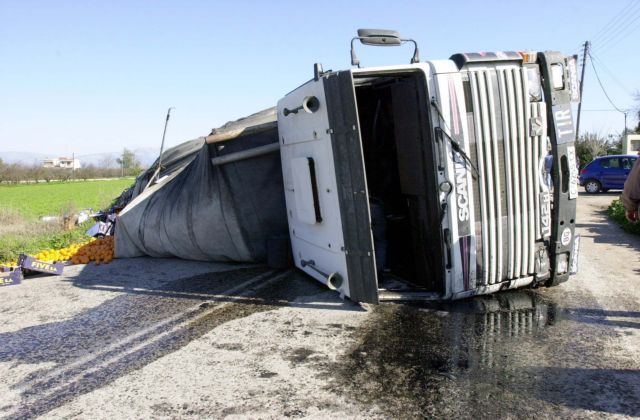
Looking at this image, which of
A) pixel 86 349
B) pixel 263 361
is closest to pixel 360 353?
pixel 263 361

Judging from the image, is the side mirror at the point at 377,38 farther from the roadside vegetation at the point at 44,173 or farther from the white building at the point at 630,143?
the roadside vegetation at the point at 44,173

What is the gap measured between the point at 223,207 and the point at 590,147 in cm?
3250

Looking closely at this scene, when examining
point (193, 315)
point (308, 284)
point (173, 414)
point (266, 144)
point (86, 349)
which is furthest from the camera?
point (266, 144)

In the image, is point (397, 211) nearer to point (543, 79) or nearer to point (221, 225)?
point (543, 79)

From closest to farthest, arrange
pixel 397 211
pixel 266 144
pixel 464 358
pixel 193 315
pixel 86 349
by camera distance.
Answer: pixel 464 358 < pixel 86 349 < pixel 193 315 < pixel 397 211 < pixel 266 144

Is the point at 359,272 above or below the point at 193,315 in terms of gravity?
above

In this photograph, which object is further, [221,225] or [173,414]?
[221,225]

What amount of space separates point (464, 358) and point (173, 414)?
2.15 m

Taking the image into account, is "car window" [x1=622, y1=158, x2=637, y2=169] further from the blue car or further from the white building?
the white building

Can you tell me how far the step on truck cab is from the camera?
4488 mm

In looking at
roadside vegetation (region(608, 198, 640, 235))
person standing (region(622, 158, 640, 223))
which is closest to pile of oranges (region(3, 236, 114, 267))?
person standing (region(622, 158, 640, 223))

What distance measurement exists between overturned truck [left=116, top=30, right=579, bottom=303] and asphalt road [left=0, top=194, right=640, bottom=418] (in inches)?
16.8

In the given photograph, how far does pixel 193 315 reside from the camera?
5191mm

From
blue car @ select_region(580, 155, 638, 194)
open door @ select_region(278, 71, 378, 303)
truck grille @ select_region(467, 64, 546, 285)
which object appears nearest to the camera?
open door @ select_region(278, 71, 378, 303)
